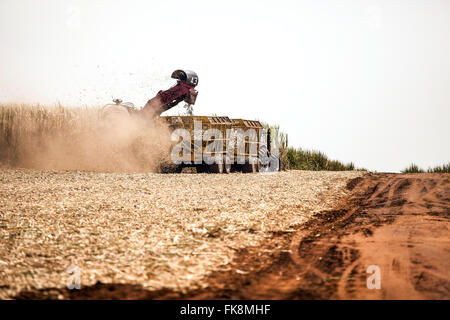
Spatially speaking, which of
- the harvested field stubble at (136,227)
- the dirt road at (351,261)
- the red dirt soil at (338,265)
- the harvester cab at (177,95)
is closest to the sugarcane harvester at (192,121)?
the harvester cab at (177,95)

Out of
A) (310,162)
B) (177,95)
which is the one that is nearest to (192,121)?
(177,95)

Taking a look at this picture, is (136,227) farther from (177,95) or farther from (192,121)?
(177,95)

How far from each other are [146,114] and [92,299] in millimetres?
15958

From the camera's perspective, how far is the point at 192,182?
14.6 meters

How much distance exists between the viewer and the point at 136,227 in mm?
7301

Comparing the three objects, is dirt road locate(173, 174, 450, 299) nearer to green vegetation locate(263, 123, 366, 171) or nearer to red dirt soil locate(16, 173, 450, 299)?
red dirt soil locate(16, 173, 450, 299)

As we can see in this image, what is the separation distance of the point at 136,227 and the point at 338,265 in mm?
3569

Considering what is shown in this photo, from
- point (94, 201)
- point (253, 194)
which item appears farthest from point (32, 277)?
point (253, 194)

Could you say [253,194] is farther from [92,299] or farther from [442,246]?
[92,299]

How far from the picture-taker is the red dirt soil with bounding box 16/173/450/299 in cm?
437

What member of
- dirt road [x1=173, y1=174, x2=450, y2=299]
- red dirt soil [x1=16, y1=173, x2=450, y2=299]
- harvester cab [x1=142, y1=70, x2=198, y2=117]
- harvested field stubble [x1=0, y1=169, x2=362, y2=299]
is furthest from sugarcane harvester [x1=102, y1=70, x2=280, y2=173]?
red dirt soil [x1=16, y1=173, x2=450, y2=299]
